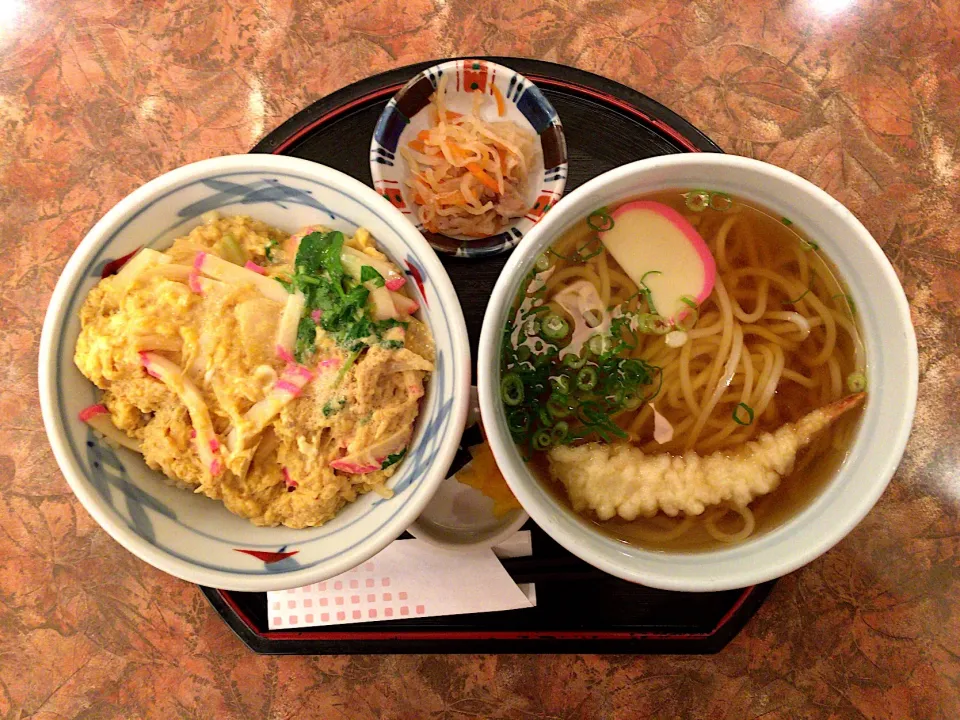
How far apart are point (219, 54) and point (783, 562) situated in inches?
76.9

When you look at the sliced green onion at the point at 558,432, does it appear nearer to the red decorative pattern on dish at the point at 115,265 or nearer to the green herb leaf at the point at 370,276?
the green herb leaf at the point at 370,276

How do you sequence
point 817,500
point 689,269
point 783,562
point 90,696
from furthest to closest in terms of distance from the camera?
point 90,696
point 689,269
point 817,500
point 783,562

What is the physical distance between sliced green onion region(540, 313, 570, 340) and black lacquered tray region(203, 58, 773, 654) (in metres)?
0.29

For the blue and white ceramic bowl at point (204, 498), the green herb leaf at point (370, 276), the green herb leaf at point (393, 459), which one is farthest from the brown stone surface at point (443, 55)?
the green herb leaf at point (370, 276)

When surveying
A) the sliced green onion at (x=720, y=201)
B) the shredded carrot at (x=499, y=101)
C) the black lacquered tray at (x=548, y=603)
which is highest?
the shredded carrot at (x=499, y=101)

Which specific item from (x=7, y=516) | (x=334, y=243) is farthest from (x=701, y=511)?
(x=7, y=516)

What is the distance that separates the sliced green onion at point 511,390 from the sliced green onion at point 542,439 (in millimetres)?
81

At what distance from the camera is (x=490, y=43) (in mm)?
1789

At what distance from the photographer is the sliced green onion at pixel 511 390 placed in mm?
1248

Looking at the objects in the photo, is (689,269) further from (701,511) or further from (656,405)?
(701,511)

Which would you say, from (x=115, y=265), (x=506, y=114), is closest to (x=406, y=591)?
(x=115, y=265)

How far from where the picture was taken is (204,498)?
133 centimetres

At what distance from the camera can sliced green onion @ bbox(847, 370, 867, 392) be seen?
1.25 metres

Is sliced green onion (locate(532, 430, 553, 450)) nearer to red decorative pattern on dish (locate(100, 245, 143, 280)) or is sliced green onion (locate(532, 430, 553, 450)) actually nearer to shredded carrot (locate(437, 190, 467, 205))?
shredded carrot (locate(437, 190, 467, 205))
